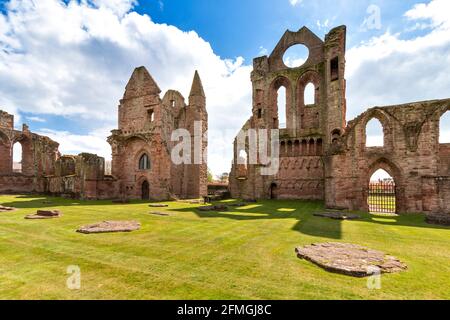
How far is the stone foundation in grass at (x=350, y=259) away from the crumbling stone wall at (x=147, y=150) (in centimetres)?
1669

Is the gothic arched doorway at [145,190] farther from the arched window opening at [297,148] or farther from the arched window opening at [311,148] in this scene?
the arched window opening at [311,148]

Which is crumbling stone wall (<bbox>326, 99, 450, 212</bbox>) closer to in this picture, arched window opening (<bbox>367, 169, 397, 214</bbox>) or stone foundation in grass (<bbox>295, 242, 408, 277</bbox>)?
arched window opening (<bbox>367, 169, 397, 214</bbox>)

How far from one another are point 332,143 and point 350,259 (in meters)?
12.5

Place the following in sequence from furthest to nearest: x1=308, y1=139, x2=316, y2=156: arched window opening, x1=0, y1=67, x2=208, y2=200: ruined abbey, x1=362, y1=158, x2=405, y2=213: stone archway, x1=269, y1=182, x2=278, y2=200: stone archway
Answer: x1=269, y1=182, x2=278, y2=200: stone archway → x1=308, y1=139, x2=316, y2=156: arched window opening → x1=0, y1=67, x2=208, y2=200: ruined abbey → x1=362, y1=158, x2=405, y2=213: stone archway

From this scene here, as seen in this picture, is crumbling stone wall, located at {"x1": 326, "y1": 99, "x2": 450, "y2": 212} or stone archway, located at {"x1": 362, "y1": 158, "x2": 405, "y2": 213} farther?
stone archway, located at {"x1": 362, "y1": 158, "x2": 405, "y2": 213}

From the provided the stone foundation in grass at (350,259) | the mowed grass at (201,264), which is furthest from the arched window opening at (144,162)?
the stone foundation in grass at (350,259)

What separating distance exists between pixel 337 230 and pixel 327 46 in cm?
1917

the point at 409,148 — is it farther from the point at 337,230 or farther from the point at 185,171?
the point at 185,171

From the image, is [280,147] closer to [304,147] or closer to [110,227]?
[304,147]

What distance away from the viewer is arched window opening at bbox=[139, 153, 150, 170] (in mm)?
Result: 22047

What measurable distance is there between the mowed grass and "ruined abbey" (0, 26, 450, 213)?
7.06 m

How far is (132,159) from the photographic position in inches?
888

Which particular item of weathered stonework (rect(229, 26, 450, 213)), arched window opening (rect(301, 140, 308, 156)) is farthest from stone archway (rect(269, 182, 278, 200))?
arched window opening (rect(301, 140, 308, 156))
